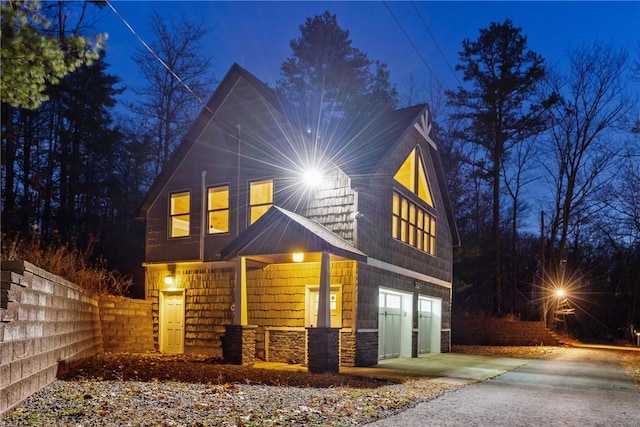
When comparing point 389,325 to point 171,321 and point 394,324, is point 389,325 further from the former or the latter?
point 171,321

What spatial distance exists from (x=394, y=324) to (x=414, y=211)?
12.3ft

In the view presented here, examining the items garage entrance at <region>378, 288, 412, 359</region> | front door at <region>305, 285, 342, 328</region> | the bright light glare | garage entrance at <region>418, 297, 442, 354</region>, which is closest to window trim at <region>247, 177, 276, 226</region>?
the bright light glare

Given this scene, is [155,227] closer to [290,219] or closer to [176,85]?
[290,219]

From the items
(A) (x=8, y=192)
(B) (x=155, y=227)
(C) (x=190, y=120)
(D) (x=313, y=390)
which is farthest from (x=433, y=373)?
(C) (x=190, y=120)

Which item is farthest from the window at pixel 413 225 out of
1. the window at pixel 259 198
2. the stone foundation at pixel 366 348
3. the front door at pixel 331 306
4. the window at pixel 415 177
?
the window at pixel 259 198

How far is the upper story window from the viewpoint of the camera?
1677 cm

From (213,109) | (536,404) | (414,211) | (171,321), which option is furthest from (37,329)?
(414,211)

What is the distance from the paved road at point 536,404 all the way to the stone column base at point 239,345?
204 inches

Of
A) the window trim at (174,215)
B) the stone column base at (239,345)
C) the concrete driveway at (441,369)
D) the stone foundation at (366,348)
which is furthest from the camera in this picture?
the window trim at (174,215)

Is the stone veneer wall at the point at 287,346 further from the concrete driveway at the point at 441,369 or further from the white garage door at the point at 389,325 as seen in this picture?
the white garage door at the point at 389,325

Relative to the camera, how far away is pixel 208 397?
7.91 meters

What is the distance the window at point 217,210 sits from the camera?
54.6ft

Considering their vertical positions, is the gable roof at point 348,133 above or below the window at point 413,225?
above

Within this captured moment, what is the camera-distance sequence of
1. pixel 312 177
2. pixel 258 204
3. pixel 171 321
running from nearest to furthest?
pixel 312 177, pixel 258 204, pixel 171 321
